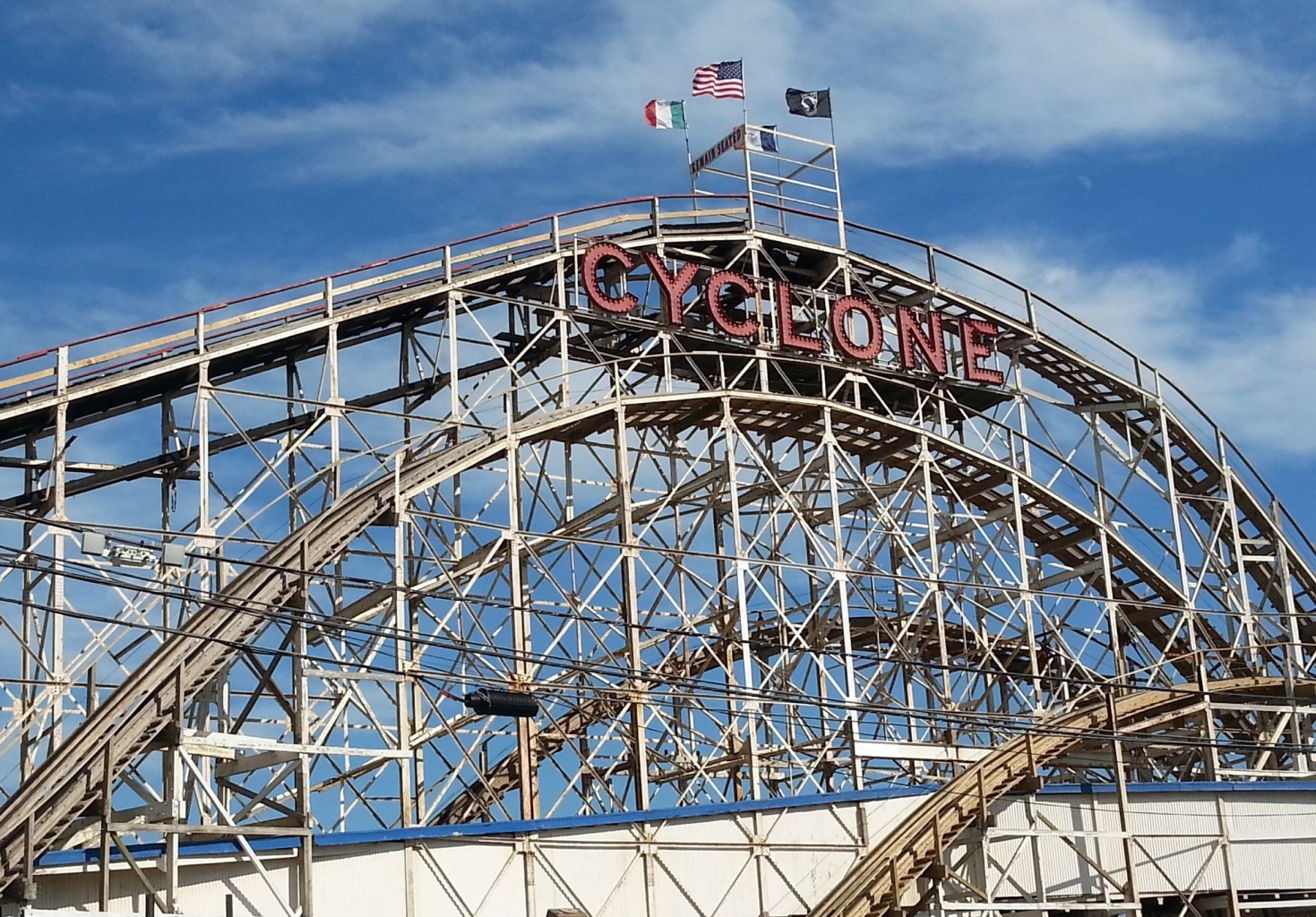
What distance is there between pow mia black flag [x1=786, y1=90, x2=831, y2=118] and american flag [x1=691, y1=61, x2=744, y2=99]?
5.56 ft

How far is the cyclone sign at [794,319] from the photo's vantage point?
126 feet

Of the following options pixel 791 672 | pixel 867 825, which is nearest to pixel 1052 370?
pixel 791 672

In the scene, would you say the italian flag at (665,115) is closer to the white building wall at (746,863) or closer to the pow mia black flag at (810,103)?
the pow mia black flag at (810,103)

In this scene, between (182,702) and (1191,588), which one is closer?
(182,702)

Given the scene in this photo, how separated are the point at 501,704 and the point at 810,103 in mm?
21500

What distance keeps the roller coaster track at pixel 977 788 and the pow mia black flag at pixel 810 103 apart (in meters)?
14.9

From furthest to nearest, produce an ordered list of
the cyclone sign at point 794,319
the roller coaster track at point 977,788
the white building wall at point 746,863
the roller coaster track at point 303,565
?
the cyclone sign at point 794,319, the roller coaster track at point 977,788, the white building wall at point 746,863, the roller coaster track at point 303,565

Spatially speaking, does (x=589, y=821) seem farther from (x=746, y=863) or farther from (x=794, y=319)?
(x=794, y=319)

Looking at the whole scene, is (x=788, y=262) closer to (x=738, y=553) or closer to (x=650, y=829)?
(x=738, y=553)

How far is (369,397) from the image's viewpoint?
36594 millimetres

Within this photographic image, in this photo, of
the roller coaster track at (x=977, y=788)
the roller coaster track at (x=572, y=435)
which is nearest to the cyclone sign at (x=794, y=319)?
the roller coaster track at (x=572, y=435)

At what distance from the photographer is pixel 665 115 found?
4300 cm

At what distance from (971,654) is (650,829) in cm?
1660

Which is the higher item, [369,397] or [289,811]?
[369,397]
